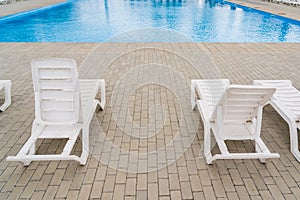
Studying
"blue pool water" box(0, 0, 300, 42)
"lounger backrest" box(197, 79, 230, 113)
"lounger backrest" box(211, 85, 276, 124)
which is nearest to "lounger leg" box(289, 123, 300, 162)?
"lounger backrest" box(211, 85, 276, 124)

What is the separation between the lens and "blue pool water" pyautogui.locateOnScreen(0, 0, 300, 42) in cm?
995

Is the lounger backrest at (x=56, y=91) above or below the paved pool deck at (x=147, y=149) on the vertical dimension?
above

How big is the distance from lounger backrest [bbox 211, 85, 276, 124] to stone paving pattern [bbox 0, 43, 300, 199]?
38 cm

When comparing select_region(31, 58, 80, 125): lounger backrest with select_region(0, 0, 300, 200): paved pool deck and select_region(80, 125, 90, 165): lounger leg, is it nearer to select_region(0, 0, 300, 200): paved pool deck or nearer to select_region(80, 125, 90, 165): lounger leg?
select_region(80, 125, 90, 165): lounger leg

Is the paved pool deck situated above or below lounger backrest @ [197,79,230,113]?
below

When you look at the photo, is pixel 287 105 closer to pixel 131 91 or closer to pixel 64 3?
pixel 131 91

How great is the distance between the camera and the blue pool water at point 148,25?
392 inches

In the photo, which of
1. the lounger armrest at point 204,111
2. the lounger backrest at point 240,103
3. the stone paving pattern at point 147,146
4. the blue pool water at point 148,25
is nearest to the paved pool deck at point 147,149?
the stone paving pattern at point 147,146

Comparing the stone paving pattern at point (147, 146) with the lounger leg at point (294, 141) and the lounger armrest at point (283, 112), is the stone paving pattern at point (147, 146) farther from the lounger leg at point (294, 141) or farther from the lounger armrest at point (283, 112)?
the lounger armrest at point (283, 112)

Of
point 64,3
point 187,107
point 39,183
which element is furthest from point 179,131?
point 64,3

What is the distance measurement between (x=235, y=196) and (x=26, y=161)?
1992 millimetres

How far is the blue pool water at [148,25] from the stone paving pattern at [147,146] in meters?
3.96

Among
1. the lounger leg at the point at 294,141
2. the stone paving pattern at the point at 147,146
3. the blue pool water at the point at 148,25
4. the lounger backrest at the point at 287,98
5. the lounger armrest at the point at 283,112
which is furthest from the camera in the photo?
the blue pool water at the point at 148,25

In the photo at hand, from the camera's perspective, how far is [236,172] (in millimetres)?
2395
